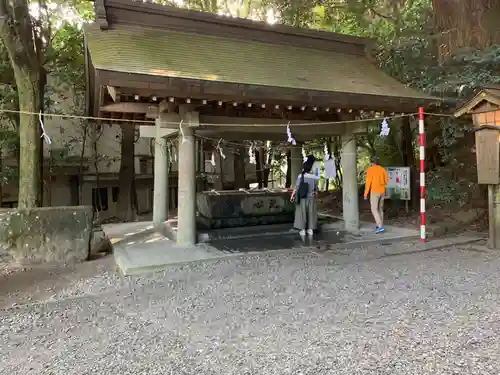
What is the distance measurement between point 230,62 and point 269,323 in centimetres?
578

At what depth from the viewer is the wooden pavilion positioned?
20.8 feet

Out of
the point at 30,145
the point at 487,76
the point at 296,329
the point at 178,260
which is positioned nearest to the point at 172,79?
the point at 178,260

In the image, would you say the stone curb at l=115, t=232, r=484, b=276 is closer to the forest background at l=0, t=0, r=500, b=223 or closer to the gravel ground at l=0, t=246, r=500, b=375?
the gravel ground at l=0, t=246, r=500, b=375

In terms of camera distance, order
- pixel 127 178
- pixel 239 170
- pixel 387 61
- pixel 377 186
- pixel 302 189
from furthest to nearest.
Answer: pixel 239 170, pixel 127 178, pixel 387 61, pixel 377 186, pixel 302 189

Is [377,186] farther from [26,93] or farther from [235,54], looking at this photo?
[26,93]

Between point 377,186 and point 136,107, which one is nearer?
point 136,107

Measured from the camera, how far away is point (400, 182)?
9742 mm

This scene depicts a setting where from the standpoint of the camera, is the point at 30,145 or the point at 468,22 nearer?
the point at 30,145

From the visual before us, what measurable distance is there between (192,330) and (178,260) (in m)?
2.65

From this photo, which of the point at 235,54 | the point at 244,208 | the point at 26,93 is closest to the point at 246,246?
the point at 244,208

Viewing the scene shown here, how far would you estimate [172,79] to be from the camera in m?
5.93

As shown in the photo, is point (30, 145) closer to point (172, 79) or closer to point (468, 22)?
point (172, 79)

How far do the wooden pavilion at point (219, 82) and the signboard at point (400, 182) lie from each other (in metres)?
1.79

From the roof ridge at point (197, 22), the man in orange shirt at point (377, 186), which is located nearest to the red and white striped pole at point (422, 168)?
the man in orange shirt at point (377, 186)
